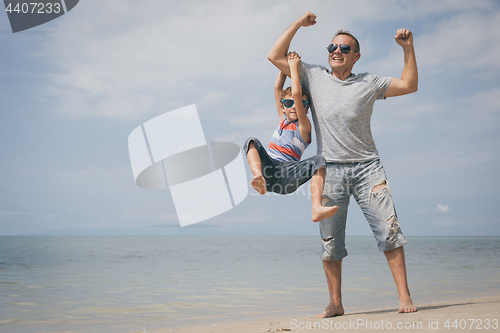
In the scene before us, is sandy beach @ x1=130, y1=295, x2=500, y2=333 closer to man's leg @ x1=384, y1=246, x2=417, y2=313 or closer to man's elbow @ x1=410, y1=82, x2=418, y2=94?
man's leg @ x1=384, y1=246, x2=417, y2=313

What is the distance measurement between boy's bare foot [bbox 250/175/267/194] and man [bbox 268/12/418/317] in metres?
0.64

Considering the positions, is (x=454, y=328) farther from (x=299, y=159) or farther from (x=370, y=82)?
(x=370, y=82)

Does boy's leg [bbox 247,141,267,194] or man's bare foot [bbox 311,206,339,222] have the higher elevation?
boy's leg [bbox 247,141,267,194]

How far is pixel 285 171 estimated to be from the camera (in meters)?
3.03

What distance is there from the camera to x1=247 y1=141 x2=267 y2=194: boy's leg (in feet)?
9.25

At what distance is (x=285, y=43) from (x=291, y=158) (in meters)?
0.95

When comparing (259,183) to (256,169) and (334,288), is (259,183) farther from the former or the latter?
(334,288)

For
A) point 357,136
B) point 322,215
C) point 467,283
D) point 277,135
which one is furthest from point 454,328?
point 467,283

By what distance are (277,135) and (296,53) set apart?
0.70 meters

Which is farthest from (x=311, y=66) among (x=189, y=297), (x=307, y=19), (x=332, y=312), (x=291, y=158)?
(x=189, y=297)

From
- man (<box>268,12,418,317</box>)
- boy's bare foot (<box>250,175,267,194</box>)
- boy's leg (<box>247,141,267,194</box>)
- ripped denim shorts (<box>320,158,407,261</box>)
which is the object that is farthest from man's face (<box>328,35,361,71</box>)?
boy's bare foot (<box>250,175,267,194</box>)

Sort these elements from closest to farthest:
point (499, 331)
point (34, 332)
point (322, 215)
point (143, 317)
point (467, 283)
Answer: point (499, 331)
point (322, 215)
point (34, 332)
point (143, 317)
point (467, 283)

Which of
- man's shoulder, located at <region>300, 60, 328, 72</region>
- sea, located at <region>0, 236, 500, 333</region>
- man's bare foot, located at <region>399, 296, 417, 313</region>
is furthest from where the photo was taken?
sea, located at <region>0, 236, 500, 333</region>

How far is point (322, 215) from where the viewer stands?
280cm
